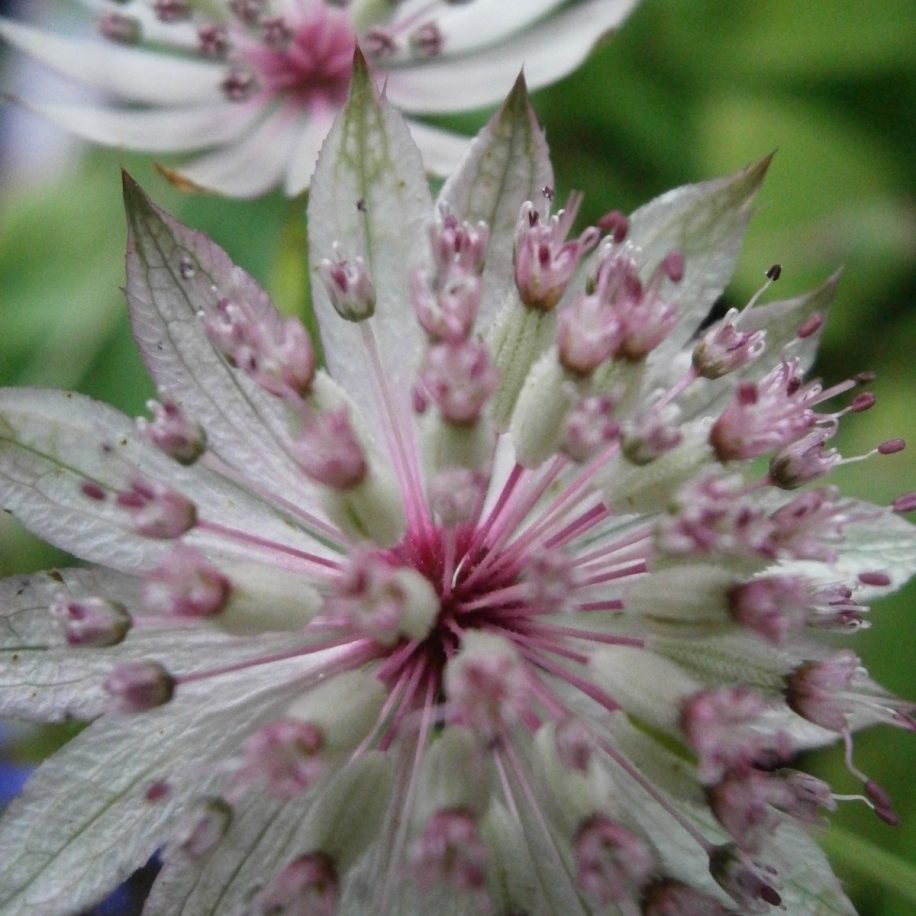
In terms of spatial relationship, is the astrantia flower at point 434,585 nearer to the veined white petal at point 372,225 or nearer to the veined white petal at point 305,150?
the veined white petal at point 372,225

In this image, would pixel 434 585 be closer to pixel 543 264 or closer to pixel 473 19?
pixel 543 264

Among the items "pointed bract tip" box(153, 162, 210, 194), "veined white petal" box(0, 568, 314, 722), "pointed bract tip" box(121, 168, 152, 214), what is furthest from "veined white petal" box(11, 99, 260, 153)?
"veined white petal" box(0, 568, 314, 722)

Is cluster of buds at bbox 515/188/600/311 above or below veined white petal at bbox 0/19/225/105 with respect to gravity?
below

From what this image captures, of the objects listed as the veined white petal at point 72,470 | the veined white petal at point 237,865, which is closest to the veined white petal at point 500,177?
the veined white petal at point 72,470

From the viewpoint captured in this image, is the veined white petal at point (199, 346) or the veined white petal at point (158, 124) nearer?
the veined white petal at point (199, 346)

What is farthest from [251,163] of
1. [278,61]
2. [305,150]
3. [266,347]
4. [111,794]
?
[111,794]

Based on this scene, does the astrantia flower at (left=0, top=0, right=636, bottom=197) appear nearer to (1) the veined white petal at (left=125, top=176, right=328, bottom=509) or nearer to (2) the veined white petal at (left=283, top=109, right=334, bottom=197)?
(2) the veined white petal at (left=283, top=109, right=334, bottom=197)
